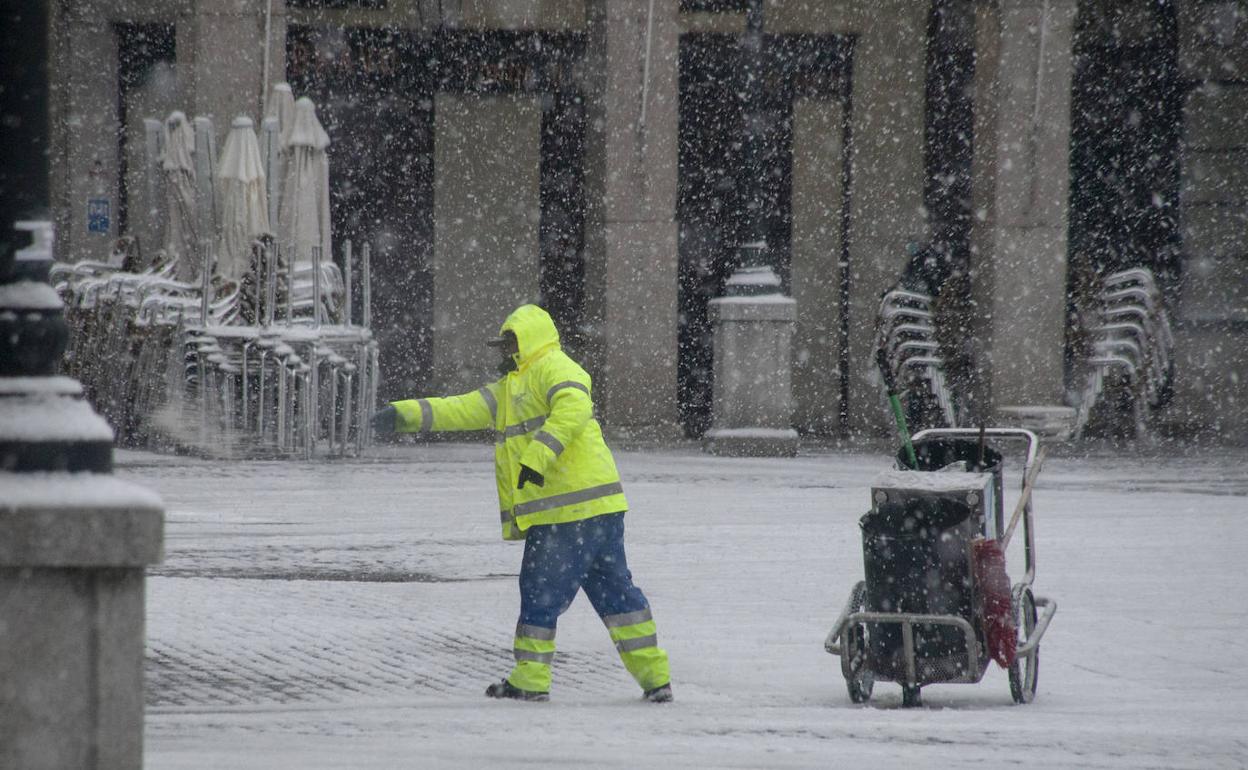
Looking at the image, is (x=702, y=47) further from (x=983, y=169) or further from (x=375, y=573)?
(x=375, y=573)

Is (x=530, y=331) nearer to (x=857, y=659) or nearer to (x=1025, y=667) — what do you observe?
(x=857, y=659)

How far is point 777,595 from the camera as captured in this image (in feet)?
32.9

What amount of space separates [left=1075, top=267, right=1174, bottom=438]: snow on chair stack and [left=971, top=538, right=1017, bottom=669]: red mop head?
12.9 meters

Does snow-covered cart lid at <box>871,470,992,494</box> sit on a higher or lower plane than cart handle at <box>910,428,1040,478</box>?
lower

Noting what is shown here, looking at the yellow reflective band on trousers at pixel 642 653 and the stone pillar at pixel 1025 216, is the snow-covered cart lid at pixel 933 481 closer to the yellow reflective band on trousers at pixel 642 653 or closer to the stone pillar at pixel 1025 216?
the yellow reflective band on trousers at pixel 642 653


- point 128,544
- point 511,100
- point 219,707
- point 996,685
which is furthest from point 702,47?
point 128,544

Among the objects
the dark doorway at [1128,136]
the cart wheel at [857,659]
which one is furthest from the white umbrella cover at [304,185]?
the cart wheel at [857,659]

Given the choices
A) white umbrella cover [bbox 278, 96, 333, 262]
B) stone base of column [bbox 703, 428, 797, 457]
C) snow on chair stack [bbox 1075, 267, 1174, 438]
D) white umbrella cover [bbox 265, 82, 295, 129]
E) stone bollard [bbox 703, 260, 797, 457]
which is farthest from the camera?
snow on chair stack [bbox 1075, 267, 1174, 438]

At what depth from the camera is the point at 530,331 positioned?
7.43 m

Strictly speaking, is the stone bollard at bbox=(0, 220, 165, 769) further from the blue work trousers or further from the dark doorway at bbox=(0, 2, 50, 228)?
the blue work trousers

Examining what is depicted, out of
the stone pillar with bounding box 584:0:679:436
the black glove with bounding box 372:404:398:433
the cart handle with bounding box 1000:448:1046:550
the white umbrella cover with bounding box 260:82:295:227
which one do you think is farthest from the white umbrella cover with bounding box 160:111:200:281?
the cart handle with bounding box 1000:448:1046:550

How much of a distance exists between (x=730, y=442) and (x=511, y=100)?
17.4ft

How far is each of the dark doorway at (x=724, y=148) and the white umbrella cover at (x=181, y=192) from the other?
5.72 m

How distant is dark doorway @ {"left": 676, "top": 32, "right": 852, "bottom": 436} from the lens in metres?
22.0
